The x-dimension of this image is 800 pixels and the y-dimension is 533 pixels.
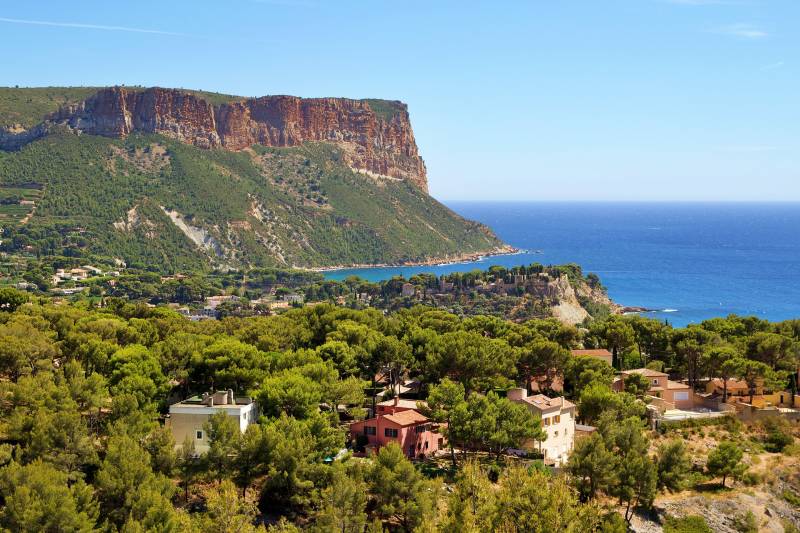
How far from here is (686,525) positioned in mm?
35188

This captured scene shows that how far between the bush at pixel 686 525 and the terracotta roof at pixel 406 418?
11.7 meters

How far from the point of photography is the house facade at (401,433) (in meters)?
36.9

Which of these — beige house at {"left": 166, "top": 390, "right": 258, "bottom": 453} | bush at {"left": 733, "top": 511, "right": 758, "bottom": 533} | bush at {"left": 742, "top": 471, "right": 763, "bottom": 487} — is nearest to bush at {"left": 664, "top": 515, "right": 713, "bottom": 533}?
bush at {"left": 733, "top": 511, "right": 758, "bottom": 533}

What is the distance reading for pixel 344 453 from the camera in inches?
1373

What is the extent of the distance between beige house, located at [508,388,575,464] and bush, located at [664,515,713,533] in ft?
17.9

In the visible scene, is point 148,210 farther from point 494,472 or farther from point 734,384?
point 494,472

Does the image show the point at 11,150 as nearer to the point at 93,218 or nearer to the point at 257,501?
the point at 93,218

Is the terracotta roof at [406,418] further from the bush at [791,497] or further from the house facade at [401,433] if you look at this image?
the bush at [791,497]

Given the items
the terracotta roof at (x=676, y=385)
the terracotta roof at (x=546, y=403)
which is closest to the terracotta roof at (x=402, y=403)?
the terracotta roof at (x=546, y=403)

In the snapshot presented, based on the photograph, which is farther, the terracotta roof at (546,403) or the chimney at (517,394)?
the chimney at (517,394)

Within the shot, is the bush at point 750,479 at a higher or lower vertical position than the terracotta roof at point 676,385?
lower

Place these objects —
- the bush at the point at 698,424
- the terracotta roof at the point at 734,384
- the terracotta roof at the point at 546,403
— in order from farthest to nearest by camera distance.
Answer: the terracotta roof at the point at 734,384 < the bush at the point at 698,424 < the terracotta roof at the point at 546,403

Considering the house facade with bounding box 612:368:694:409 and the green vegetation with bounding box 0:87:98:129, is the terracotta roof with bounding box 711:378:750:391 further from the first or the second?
the green vegetation with bounding box 0:87:98:129

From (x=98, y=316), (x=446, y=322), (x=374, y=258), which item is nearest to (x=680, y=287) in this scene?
(x=374, y=258)
